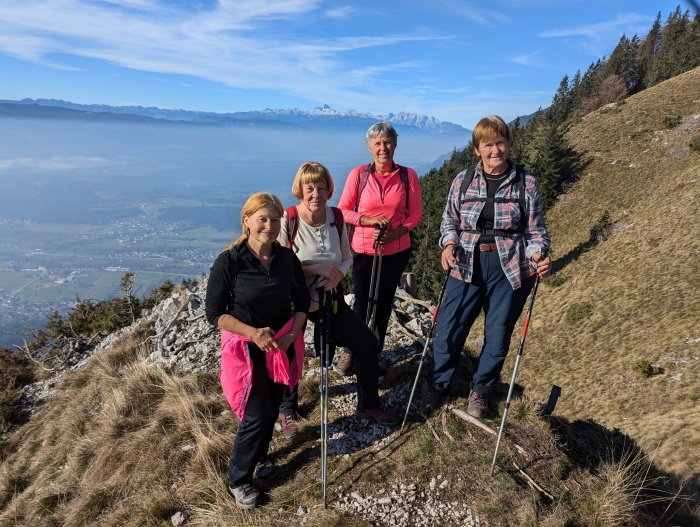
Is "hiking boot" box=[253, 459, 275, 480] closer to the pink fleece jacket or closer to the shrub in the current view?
the pink fleece jacket

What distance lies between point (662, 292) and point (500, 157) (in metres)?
24.0

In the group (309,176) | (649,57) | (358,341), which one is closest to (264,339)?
(358,341)

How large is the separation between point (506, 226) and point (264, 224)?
7.59 feet

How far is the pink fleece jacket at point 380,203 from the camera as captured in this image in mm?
4465

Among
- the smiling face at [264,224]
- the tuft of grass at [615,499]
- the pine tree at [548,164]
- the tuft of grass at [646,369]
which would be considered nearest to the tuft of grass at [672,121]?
the pine tree at [548,164]

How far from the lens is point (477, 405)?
417 cm

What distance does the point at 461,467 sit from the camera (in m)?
3.55

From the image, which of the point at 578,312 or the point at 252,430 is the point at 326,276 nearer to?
the point at 252,430

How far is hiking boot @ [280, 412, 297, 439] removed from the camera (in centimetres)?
427

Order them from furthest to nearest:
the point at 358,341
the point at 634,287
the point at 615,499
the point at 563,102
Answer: the point at 563,102 < the point at 634,287 < the point at 358,341 < the point at 615,499

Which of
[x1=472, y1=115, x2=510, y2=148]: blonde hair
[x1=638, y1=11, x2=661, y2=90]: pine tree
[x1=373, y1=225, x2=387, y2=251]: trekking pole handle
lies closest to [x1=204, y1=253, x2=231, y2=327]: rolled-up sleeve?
[x1=373, y1=225, x2=387, y2=251]: trekking pole handle

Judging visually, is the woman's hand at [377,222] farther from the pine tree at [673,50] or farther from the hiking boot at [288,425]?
the pine tree at [673,50]

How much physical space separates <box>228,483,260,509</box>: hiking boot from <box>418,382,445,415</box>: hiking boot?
6.65 ft

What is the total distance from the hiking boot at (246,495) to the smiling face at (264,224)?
2.28 metres
